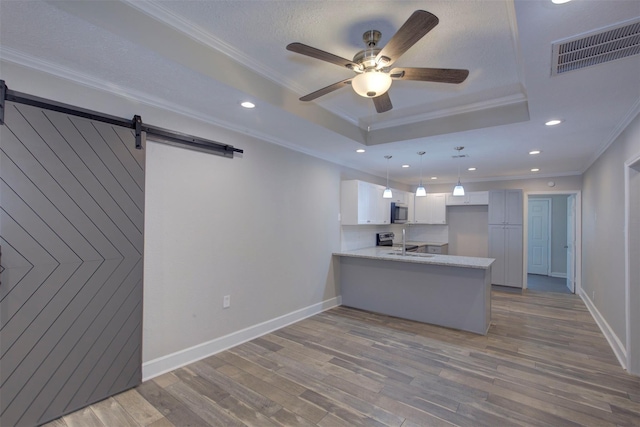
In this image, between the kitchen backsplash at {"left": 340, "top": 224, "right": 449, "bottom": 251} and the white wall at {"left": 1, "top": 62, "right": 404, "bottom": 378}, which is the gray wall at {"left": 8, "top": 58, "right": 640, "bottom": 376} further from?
the kitchen backsplash at {"left": 340, "top": 224, "right": 449, "bottom": 251}

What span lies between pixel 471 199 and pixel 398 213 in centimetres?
184

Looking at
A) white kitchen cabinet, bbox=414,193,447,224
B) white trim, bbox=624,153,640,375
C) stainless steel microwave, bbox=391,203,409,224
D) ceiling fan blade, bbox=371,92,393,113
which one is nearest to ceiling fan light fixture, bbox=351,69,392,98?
ceiling fan blade, bbox=371,92,393,113

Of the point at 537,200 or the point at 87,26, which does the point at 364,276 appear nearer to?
the point at 87,26

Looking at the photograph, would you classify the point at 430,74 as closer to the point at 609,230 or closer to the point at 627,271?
the point at 627,271

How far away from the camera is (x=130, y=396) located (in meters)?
2.38

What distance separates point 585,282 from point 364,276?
4133 mm

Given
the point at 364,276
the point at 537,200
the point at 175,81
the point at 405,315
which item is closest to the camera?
the point at 175,81

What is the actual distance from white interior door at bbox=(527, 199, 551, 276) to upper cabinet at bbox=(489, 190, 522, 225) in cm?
262

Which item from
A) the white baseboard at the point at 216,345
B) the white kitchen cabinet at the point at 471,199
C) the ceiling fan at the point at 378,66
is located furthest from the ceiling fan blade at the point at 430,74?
the white kitchen cabinet at the point at 471,199

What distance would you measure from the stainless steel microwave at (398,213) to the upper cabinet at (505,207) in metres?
1.79

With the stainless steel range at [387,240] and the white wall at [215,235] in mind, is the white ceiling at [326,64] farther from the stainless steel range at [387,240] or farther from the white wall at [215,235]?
the stainless steel range at [387,240]

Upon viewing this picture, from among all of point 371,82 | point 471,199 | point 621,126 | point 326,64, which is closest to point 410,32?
point 371,82

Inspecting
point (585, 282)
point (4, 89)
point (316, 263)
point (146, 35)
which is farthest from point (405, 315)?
point (4, 89)

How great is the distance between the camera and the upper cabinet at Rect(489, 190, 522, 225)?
242 inches
